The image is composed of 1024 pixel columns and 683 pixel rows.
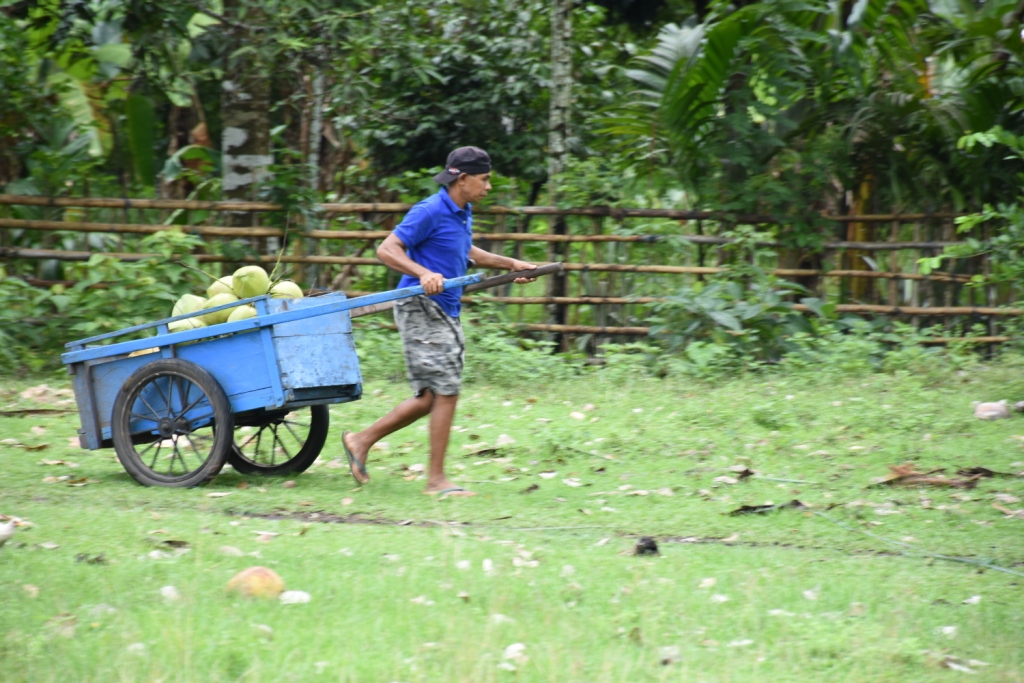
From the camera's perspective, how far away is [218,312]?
5629 millimetres

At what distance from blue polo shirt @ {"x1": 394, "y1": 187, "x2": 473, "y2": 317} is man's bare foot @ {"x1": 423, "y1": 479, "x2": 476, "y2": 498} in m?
0.85

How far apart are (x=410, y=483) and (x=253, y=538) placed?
4.97ft

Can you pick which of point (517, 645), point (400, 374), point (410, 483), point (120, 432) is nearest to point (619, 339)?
point (400, 374)

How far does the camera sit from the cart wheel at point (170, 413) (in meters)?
5.36

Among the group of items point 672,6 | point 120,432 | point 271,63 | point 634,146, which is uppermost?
point 672,6

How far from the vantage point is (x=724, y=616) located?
3623mm

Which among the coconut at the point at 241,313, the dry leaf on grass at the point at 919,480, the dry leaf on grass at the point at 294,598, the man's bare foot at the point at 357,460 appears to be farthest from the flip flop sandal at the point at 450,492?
the dry leaf on grass at the point at 919,480

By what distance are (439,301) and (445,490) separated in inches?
37.3

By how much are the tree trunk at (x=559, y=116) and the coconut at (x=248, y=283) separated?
15.1ft

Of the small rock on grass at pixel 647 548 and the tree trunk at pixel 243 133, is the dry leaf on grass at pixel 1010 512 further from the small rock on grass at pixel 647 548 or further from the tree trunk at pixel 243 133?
the tree trunk at pixel 243 133

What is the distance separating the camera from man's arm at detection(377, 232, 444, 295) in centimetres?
509

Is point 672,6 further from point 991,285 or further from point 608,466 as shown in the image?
point 608,466

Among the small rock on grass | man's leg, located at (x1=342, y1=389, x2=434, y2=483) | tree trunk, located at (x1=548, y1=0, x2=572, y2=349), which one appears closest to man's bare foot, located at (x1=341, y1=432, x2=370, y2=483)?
man's leg, located at (x1=342, y1=389, x2=434, y2=483)

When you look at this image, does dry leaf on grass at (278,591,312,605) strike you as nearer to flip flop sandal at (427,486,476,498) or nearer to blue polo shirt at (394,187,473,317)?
flip flop sandal at (427,486,476,498)
